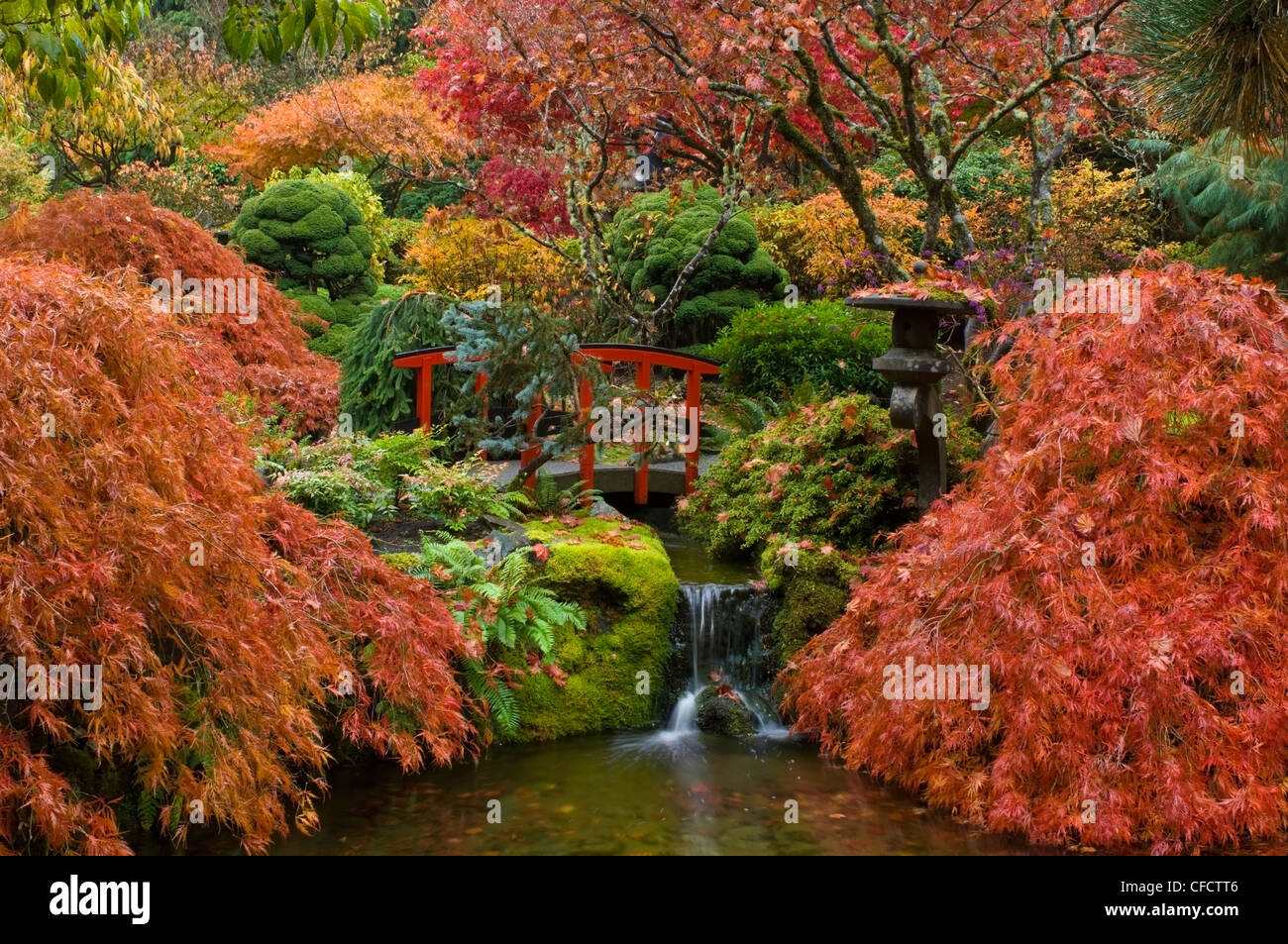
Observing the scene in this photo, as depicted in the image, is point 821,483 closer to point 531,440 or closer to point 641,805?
point 531,440

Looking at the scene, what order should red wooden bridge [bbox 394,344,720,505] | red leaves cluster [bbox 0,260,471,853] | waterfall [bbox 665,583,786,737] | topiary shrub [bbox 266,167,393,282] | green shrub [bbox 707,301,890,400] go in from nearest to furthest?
1. red leaves cluster [bbox 0,260,471,853]
2. waterfall [bbox 665,583,786,737]
3. red wooden bridge [bbox 394,344,720,505]
4. green shrub [bbox 707,301,890,400]
5. topiary shrub [bbox 266,167,393,282]

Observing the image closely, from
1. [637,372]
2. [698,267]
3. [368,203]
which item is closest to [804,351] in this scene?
[637,372]

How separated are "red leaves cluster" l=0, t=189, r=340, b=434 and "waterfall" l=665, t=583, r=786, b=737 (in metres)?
3.98

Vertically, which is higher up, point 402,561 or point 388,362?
point 388,362

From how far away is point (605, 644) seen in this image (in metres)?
6.96

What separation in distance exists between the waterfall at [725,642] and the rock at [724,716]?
11 cm

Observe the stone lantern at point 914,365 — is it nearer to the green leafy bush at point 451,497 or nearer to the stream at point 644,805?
the stream at point 644,805

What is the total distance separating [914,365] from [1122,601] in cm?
210

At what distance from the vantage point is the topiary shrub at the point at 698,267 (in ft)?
41.9

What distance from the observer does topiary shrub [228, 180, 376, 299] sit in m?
14.1

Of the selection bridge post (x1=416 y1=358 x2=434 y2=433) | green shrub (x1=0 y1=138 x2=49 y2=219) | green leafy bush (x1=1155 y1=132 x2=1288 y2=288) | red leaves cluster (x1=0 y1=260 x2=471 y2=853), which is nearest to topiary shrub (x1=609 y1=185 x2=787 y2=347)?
bridge post (x1=416 y1=358 x2=434 y2=433)

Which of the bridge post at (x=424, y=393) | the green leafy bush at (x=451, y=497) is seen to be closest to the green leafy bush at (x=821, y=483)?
the green leafy bush at (x=451, y=497)

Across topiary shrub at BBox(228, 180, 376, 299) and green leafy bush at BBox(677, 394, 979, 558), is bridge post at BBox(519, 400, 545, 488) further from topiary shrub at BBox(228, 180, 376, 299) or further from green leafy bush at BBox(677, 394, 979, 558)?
topiary shrub at BBox(228, 180, 376, 299)

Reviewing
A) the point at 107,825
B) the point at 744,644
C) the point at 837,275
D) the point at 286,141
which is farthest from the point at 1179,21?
the point at 286,141
